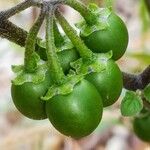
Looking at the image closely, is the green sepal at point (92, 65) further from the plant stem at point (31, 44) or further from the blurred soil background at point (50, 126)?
the blurred soil background at point (50, 126)

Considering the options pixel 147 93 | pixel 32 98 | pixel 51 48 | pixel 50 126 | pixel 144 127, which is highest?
pixel 51 48

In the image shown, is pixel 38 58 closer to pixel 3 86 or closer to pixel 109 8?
pixel 109 8

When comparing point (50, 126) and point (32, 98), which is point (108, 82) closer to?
point (32, 98)

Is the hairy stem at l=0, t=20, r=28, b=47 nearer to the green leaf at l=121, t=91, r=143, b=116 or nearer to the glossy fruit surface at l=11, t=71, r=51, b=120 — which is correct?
the glossy fruit surface at l=11, t=71, r=51, b=120

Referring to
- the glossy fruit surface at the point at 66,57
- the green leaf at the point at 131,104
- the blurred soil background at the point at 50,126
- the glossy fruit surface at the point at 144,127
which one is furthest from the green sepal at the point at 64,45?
the blurred soil background at the point at 50,126

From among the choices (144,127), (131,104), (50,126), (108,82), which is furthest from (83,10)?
(50,126)

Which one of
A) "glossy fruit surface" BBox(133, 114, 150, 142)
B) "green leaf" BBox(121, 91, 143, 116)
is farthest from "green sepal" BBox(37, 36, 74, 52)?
"glossy fruit surface" BBox(133, 114, 150, 142)
